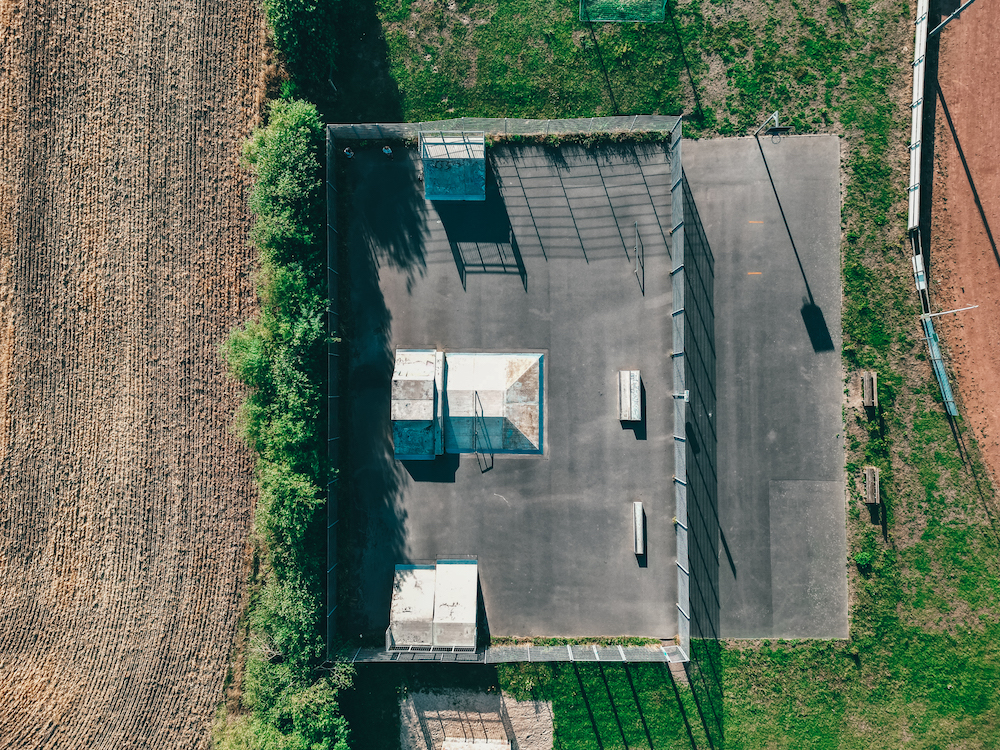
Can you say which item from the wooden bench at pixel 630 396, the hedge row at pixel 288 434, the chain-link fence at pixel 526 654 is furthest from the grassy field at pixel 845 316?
the wooden bench at pixel 630 396

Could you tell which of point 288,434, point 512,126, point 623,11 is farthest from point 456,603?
point 623,11

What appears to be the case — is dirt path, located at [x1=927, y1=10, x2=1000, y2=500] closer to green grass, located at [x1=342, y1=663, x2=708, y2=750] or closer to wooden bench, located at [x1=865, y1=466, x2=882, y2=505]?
wooden bench, located at [x1=865, y1=466, x2=882, y2=505]

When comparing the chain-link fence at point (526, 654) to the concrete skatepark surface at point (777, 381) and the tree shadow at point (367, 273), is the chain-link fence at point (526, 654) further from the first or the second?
the concrete skatepark surface at point (777, 381)

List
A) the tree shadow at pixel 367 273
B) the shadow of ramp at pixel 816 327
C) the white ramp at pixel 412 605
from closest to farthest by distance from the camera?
the white ramp at pixel 412 605 → the shadow of ramp at pixel 816 327 → the tree shadow at pixel 367 273

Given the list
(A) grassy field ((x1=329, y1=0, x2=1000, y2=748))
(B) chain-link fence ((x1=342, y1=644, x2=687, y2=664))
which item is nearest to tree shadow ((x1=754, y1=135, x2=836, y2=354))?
(A) grassy field ((x1=329, y1=0, x2=1000, y2=748))

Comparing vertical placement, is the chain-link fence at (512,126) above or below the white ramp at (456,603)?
above

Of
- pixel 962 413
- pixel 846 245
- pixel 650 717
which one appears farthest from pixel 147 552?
pixel 962 413

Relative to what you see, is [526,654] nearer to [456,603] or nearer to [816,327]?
[456,603]
